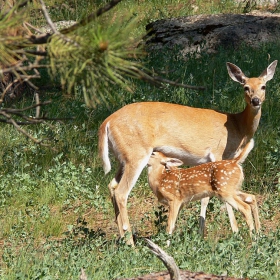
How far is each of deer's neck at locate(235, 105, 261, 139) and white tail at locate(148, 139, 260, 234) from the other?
60 cm

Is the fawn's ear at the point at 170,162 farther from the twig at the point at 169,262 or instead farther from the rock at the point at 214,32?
the rock at the point at 214,32

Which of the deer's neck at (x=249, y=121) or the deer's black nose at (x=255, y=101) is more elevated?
the deer's black nose at (x=255, y=101)

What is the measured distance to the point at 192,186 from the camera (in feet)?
24.7

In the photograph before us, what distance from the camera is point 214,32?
43.9ft

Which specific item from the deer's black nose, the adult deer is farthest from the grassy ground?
the deer's black nose

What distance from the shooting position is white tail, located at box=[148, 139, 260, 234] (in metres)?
Result: 7.36

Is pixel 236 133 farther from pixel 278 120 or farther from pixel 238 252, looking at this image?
pixel 238 252

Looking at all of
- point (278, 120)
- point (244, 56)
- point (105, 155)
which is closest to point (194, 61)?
point (244, 56)

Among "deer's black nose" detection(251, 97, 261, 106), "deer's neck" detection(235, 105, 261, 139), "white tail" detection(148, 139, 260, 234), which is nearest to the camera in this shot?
"white tail" detection(148, 139, 260, 234)

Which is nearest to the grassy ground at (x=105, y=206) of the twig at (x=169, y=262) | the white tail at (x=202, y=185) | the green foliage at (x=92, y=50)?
the white tail at (x=202, y=185)

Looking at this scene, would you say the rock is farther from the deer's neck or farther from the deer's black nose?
the deer's black nose

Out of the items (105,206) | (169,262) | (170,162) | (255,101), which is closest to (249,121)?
(255,101)

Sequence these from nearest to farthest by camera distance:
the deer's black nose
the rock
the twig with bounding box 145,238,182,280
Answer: the twig with bounding box 145,238,182,280 < the deer's black nose < the rock

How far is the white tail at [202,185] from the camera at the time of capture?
7355 millimetres
